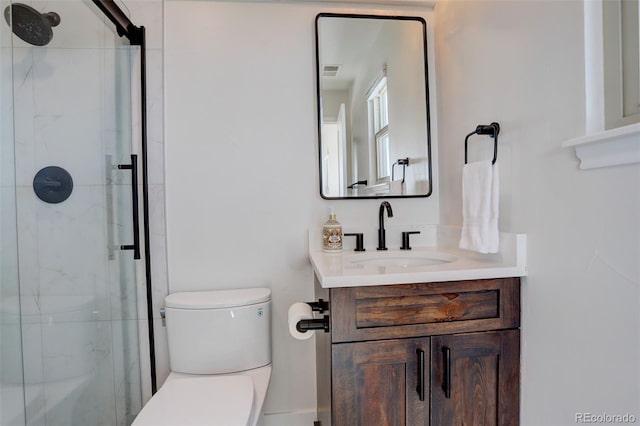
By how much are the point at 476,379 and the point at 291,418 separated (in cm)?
94

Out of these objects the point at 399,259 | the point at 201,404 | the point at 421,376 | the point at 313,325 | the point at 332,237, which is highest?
the point at 332,237

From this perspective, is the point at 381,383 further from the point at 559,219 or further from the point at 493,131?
the point at 493,131

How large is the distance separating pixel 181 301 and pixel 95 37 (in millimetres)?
1092

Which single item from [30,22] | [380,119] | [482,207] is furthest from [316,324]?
[30,22]

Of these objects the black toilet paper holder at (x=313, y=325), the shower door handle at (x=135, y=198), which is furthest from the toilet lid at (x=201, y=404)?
the shower door handle at (x=135, y=198)

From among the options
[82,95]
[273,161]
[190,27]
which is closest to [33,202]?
[82,95]

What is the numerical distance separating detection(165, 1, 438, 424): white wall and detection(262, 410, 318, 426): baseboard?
2 centimetres

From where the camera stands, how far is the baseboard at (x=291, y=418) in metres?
1.60

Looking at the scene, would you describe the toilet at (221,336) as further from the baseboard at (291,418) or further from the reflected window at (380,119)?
the reflected window at (380,119)

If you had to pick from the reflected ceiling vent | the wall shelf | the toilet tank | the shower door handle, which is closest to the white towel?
the wall shelf

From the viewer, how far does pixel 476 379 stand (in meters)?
1.06

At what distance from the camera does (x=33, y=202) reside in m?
1.04

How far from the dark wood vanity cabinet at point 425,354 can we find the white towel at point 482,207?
0.14 metres

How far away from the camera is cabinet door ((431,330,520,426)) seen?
105 centimetres
